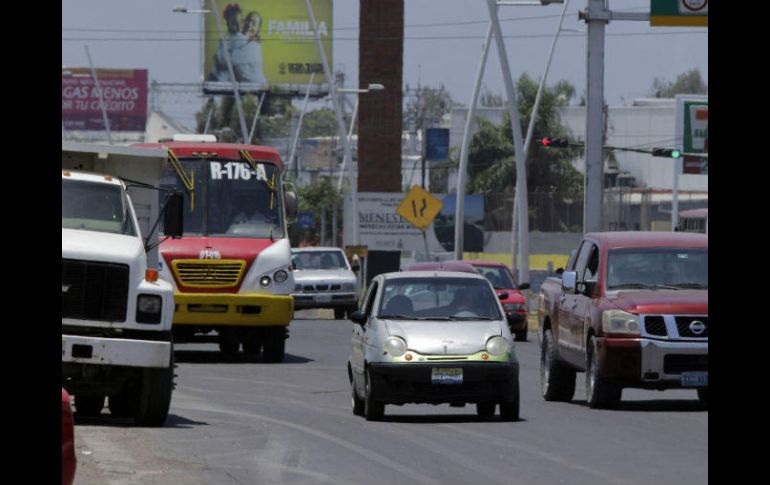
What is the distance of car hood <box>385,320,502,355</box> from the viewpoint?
63.3ft

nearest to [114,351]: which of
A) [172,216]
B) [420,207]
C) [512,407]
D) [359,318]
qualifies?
[172,216]

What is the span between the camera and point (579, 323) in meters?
22.0

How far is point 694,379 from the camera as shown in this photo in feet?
66.7

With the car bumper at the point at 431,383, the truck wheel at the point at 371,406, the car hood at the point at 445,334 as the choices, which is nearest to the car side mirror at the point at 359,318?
the car hood at the point at 445,334

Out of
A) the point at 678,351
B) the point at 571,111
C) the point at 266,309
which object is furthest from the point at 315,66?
the point at 678,351

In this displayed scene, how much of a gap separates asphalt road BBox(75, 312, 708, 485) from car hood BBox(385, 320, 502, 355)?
772 mm

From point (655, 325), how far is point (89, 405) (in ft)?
20.0

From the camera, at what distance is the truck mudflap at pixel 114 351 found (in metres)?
17.0

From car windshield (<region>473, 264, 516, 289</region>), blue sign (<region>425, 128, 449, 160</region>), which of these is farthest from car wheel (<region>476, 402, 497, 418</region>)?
blue sign (<region>425, 128, 449, 160</region>)

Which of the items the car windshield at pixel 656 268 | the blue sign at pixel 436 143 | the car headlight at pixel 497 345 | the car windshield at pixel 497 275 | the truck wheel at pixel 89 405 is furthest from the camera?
the blue sign at pixel 436 143

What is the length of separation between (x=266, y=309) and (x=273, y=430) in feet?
34.8

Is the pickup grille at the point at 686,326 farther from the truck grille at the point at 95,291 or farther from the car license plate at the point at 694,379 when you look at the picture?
the truck grille at the point at 95,291
